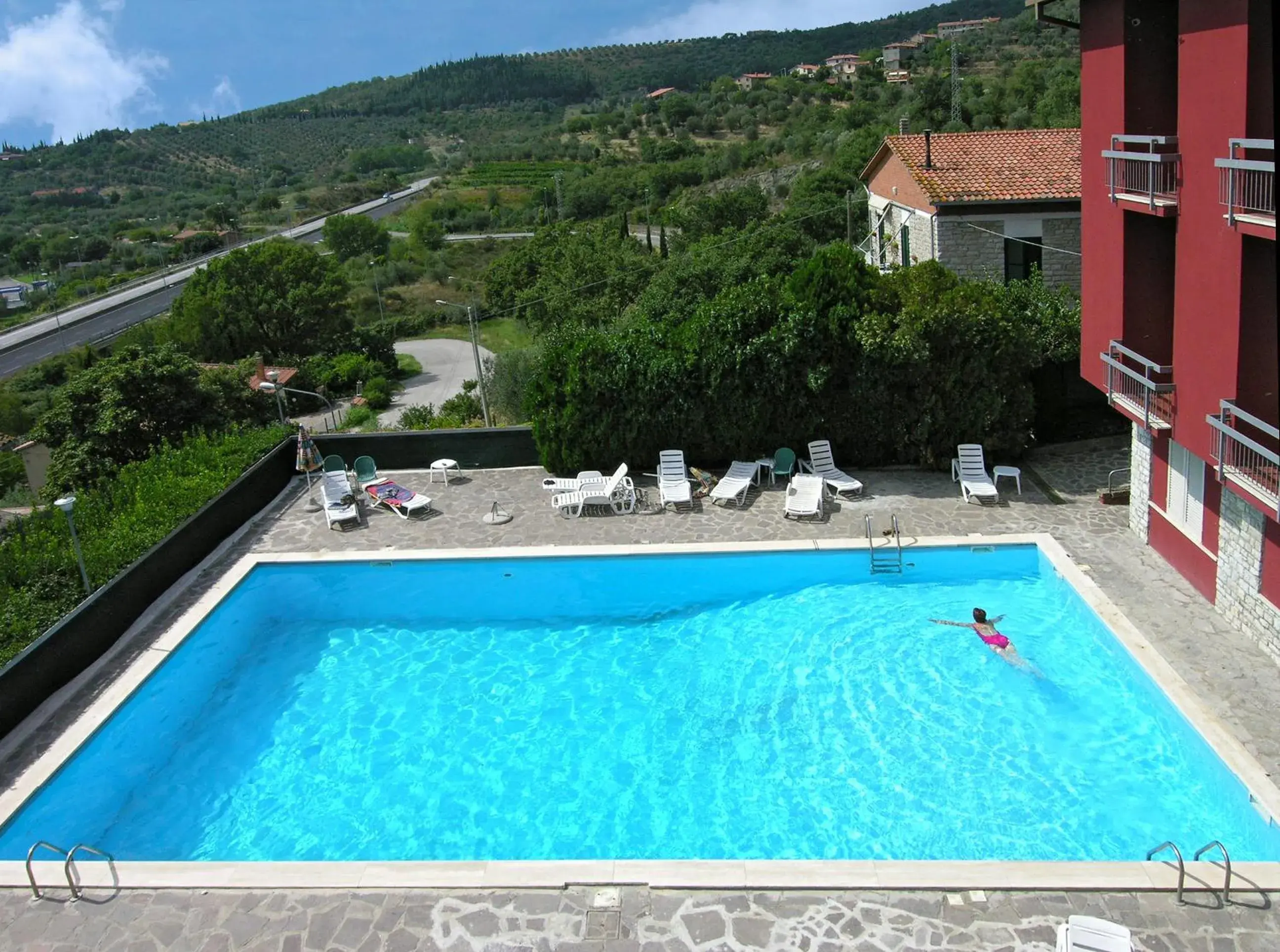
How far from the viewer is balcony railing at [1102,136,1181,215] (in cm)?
1188

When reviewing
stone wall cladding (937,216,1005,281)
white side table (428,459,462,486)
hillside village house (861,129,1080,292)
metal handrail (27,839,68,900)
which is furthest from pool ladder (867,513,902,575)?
metal handrail (27,839,68,900)

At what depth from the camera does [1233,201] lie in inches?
412

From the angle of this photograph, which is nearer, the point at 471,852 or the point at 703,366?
the point at 471,852

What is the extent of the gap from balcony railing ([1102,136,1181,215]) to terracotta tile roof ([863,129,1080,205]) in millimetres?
9104

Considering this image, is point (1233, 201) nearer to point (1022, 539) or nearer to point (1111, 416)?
point (1022, 539)

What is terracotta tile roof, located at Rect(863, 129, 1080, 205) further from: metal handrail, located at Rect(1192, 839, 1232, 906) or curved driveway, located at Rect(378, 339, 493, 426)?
curved driveway, located at Rect(378, 339, 493, 426)

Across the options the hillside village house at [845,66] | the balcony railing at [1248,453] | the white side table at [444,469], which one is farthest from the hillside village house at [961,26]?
the balcony railing at [1248,453]

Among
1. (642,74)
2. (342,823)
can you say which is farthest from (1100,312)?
(642,74)

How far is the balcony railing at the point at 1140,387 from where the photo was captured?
12.7 meters

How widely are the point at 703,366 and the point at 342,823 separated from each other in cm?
1012

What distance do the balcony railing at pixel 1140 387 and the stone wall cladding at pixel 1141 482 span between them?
62 centimetres

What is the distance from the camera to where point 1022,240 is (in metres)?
22.1

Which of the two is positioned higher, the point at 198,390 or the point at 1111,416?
the point at 198,390

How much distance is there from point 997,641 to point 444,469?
10.8 m
